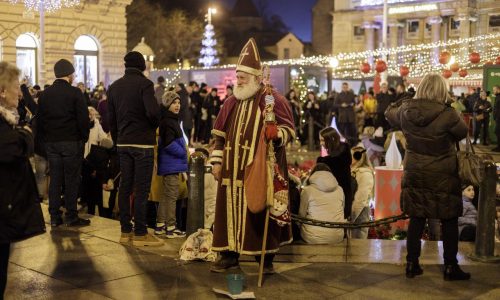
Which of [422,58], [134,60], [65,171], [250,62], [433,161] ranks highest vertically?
[422,58]

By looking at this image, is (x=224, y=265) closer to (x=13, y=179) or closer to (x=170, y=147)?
(x=170, y=147)

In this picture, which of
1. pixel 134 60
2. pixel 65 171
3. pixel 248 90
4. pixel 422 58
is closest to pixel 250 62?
pixel 248 90

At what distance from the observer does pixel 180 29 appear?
6069 centimetres

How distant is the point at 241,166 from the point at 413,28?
6300cm

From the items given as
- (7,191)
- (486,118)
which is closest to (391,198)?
→ (7,191)

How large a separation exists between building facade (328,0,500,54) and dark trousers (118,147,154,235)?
54.7 m

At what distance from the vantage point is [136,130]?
7.33 meters

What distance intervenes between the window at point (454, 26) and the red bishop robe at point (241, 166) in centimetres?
5944

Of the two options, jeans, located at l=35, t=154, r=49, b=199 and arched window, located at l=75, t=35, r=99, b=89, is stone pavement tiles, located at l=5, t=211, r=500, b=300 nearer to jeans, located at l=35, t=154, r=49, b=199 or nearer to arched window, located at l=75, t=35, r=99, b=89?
jeans, located at l=35, t=154, r=49, b=199

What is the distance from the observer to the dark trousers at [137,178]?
737 centimetres

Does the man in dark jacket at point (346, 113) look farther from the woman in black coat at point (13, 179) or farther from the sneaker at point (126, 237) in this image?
the woman in black coat at point (13, 179)

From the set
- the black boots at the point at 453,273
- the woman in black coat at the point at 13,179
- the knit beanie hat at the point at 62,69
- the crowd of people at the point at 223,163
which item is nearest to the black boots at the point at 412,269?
the crowd of people at the point at 223,163

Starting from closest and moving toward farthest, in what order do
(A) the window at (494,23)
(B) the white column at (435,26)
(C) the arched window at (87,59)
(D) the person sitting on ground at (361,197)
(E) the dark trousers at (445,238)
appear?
(E) the dark trousers at (445,238) < (D) the person sitting on ground at (361,197) < (C) the arched window at (87,59) < (A) the window at (494,23) < (B) the white column at (435,26)

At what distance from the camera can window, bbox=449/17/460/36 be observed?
2443 inches
